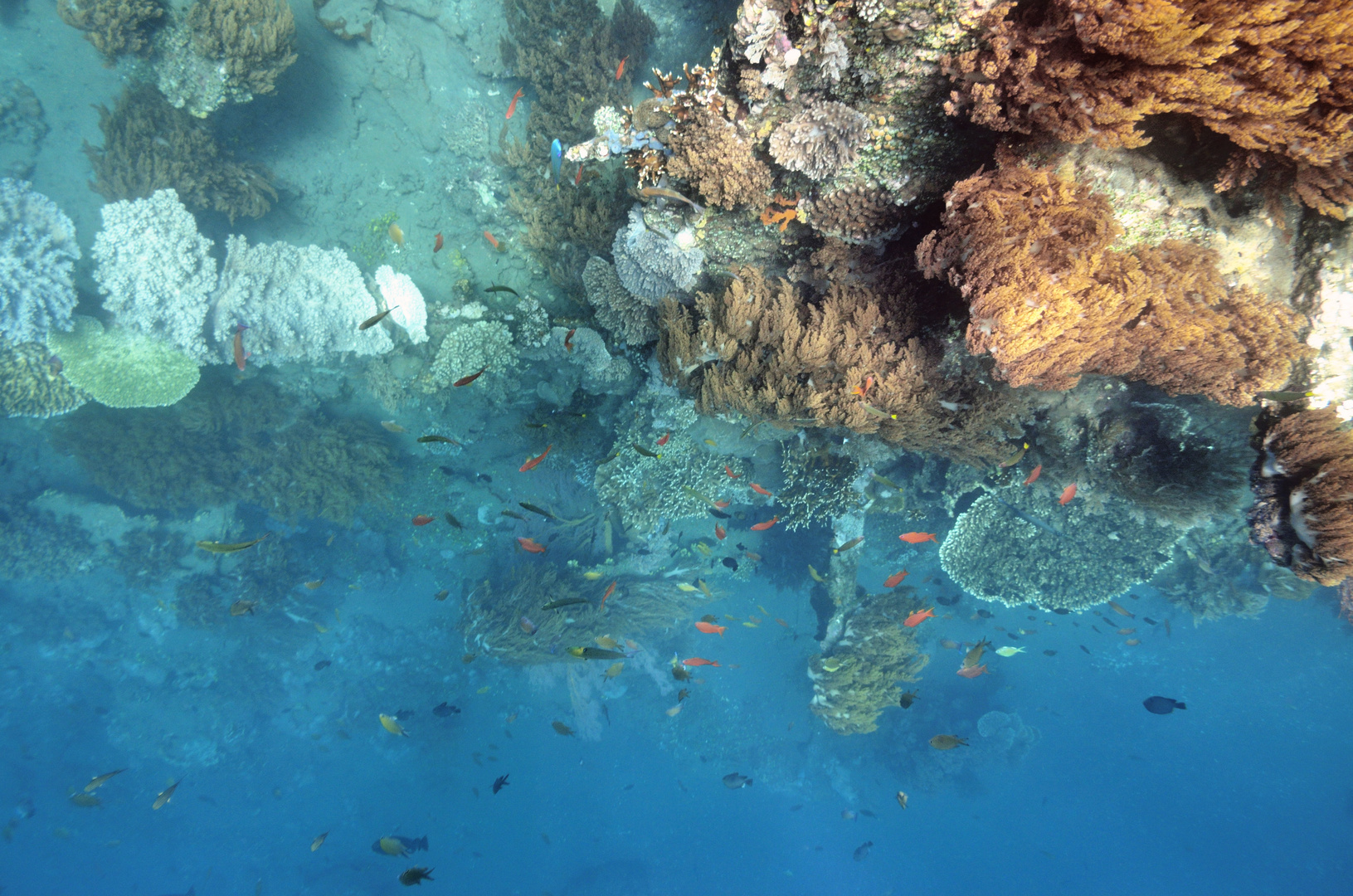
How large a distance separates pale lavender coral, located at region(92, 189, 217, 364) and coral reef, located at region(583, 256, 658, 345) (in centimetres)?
571

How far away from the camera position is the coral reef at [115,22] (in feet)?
21.0

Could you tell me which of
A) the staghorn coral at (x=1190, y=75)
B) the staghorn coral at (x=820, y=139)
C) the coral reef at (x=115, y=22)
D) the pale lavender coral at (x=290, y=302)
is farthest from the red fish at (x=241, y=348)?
the staghorn coral at (x=1190, y=75)

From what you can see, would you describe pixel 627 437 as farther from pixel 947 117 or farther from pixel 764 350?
pixel 947 117

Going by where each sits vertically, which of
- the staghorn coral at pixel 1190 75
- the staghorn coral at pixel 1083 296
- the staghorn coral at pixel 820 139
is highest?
the staghorn coral at pixel 1190 75

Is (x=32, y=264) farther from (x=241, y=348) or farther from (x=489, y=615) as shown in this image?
(x=489, y=615)

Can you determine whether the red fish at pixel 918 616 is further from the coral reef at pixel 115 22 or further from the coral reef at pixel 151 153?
the coral reef at pixel 115 22

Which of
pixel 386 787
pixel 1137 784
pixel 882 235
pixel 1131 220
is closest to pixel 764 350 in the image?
pixel 882 235

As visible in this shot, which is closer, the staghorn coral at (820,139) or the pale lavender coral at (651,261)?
the staghorn coral at (820,139)

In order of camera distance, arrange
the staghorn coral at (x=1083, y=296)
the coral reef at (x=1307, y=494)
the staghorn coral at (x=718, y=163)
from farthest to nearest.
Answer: the staghorn coral at (x=718, y=163), the coral reef at (x=1307, y=494), the staghorn coral at (x=1083, y=296)

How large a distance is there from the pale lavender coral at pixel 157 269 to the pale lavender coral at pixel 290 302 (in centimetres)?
25

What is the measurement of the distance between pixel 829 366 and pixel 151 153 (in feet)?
33.7

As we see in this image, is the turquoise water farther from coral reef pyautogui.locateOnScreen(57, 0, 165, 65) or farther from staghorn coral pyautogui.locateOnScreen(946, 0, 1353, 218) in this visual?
staghorn coral pyautogui.locateOnScreen(946, 0, 1353, 218)

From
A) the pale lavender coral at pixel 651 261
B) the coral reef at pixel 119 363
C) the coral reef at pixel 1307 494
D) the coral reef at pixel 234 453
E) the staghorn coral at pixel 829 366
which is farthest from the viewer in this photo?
the coral reef at pixel 234 453

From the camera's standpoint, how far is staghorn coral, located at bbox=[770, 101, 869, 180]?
3375mm
